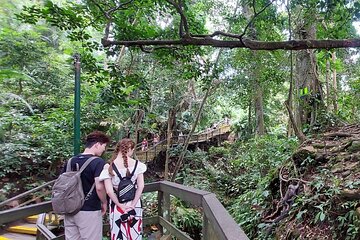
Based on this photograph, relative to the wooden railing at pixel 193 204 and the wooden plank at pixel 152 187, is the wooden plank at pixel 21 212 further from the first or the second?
the wooden plank at pixel 152 187

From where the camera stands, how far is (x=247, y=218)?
5.27m

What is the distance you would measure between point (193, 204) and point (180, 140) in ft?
48.8

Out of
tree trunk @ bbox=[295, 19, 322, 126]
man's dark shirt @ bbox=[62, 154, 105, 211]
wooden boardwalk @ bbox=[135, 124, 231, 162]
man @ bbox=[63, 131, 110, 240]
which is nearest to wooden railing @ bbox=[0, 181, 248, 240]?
man @ bbox=[63, 131, 110, 240]

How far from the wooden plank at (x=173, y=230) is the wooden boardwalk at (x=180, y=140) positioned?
1100 centimetres

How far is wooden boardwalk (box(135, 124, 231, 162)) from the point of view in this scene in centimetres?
1476

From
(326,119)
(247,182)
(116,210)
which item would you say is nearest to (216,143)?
(247,182)

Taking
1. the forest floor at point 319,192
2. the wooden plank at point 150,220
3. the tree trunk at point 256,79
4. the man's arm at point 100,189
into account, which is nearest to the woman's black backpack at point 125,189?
the man's arm at point 100,189

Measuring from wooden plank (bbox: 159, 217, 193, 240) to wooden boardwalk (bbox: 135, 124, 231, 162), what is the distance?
10997mm

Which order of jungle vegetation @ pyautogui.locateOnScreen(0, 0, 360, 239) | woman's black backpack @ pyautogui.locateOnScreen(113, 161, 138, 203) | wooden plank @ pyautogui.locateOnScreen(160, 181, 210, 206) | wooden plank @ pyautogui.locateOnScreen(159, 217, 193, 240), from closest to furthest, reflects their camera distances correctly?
wooden plank @ pyautogui.locateOnScreen(160, 181, 210, 206)
woman's black backpack @ pyautogui.locateOnScreen(113, 161, 138, 203)
wooden plank @ pyautogui.locateOnScreen(159, 217, 193, 240)
jungle vegetation @ pyautogui.locateOnScreen(0, 0, 360, 239)

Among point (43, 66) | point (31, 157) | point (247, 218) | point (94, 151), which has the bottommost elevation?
point (247, 218)

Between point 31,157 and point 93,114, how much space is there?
2086 millimetres

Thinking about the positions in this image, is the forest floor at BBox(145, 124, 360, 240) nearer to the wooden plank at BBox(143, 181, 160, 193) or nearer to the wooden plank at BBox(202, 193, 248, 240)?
the wooden plank at BBox(143, 181, 160, 193)

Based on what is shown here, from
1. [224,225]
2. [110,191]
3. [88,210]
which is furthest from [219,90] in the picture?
[224,225]

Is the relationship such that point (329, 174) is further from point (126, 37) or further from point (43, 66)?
point (43, 66)
